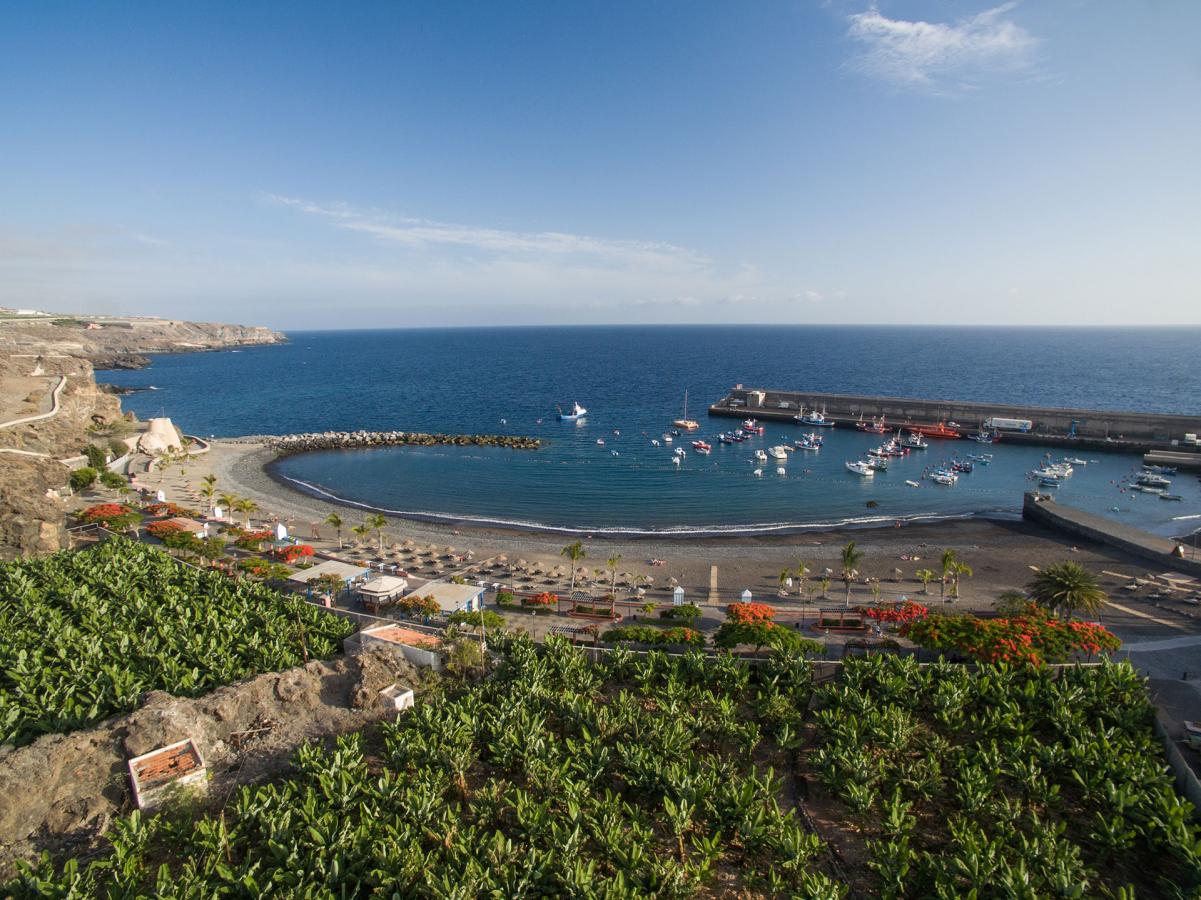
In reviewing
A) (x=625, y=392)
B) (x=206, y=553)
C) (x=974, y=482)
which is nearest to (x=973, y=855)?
(x=206, y=553)

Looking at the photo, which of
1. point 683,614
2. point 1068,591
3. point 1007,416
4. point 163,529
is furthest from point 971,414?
point 163,529

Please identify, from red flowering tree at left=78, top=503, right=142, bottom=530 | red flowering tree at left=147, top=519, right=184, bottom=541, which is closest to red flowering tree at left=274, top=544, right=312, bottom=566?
red flowering tree at left=147, top=519, right=184, bottom=541

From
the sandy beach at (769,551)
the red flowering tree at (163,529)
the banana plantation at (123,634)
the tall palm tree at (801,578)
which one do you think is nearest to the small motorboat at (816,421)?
the sandy beach at (769,551)

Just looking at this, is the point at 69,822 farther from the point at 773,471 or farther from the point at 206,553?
the point at 773,471

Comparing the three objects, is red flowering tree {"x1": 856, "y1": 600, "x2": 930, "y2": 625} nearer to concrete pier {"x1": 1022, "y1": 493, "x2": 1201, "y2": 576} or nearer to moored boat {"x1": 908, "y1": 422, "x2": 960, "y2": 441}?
concrete pier {"x1": 1022, "y1": 493, "x2": 1201, "y2": 576}

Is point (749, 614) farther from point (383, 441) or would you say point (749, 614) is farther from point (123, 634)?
point (383, 441)

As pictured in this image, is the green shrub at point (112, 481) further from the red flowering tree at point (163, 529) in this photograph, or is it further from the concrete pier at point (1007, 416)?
the concrete pier at point (1007, 416)
